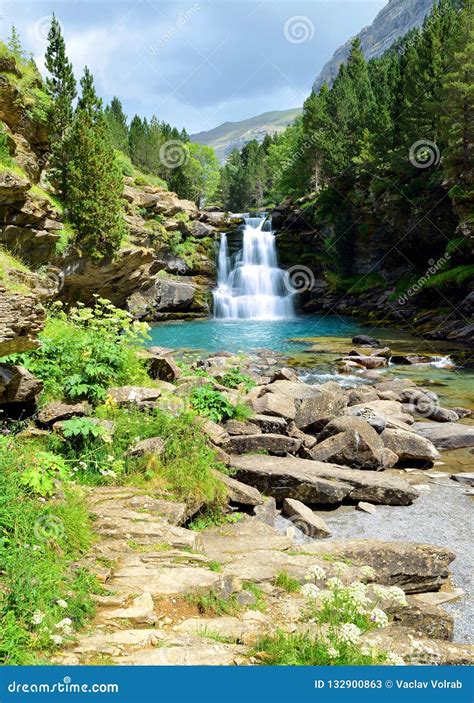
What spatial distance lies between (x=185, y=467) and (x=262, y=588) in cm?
240

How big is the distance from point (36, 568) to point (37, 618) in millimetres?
599

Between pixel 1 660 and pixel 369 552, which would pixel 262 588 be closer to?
pixel 369 552

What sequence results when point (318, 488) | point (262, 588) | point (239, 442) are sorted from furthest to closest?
point (239, 442) < point (318, 488) < point (262, 588)

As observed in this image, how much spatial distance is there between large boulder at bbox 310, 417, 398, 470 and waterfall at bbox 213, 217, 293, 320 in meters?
37.5

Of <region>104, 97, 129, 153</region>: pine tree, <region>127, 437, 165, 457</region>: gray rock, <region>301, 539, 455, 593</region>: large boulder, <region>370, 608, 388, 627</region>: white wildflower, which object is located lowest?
<region>301, 539, 455, 593</region>: large boulder

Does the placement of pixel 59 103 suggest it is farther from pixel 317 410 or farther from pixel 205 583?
pixel 205 583

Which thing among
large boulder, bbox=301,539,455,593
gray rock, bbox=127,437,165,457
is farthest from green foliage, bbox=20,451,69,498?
large boulder, bbox=301,539,455,593

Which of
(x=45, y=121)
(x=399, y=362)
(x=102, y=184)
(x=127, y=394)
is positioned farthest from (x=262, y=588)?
(x=102, y=184)

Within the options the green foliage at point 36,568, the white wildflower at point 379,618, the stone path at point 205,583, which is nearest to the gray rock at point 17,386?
the green foliage at point 36,568

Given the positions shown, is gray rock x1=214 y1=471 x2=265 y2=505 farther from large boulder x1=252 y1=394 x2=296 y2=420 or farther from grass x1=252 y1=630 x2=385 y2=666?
grass x1=252 y1=630 x2=385 y2=666

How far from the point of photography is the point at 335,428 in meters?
10.6

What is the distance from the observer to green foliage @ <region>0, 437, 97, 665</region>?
11.1ft

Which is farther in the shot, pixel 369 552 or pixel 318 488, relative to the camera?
pixel 318 488

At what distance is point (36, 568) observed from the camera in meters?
3.99
